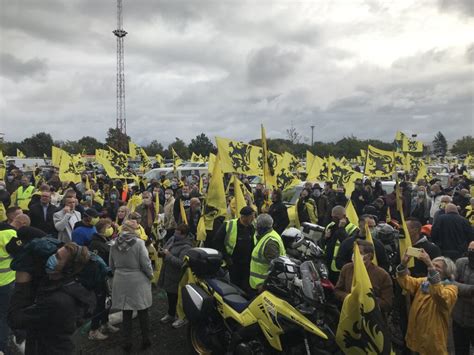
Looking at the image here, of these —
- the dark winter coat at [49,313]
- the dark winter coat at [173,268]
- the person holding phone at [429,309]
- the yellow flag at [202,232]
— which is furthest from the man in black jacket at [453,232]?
the dark winter coat at [49,313]

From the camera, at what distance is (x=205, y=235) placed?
7.26 meters

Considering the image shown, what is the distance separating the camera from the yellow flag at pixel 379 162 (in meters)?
14.4

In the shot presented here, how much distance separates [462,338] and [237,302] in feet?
8.54

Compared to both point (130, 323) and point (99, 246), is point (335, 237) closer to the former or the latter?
point (130, 323)

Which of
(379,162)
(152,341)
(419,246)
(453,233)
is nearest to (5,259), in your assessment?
(152,341)

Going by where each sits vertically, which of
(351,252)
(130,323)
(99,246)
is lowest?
(130,323)

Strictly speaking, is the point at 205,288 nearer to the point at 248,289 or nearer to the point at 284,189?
the point at 248,289

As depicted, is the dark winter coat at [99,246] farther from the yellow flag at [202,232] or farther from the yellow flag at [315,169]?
the yellow flag at [315,169]

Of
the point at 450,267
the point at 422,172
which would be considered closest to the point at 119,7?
the point at 422,172

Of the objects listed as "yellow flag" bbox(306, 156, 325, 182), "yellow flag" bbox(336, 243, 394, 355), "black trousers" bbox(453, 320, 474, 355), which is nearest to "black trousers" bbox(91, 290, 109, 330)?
"yellow flag" bbox(336, 243, 394, 355)

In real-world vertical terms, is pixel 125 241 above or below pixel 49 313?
above

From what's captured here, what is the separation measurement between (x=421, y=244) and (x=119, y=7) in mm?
61255

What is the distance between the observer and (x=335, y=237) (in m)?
6.09

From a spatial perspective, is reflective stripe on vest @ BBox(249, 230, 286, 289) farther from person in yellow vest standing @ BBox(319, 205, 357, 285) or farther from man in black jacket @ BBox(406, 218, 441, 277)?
man in black jacket @ BBox(406, 218, 441, 277)
